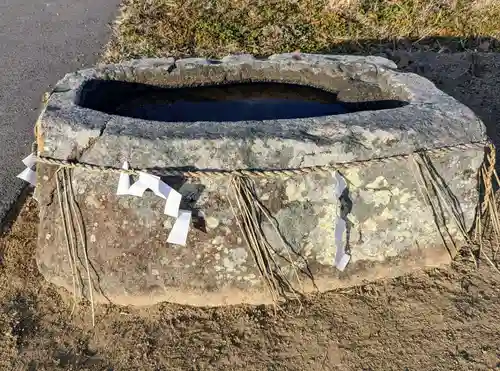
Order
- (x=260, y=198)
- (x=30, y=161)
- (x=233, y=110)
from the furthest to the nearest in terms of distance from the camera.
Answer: (x=233, y=110) → (x=30, y=161) → (x=260, y=198)

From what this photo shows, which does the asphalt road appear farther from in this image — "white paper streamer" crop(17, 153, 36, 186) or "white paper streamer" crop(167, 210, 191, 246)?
"white paper streamer" crop(167, 210, 191, 246)

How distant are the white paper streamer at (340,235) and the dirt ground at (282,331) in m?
0.19

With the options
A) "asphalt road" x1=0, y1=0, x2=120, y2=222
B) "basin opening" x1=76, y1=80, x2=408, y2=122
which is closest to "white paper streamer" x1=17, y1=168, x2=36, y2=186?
"basin opening" x1=76, y1=80, x2=408, y2=122

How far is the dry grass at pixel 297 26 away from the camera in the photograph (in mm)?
5309

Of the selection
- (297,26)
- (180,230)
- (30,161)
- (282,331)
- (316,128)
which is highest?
(316,128)

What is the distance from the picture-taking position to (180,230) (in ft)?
7.79

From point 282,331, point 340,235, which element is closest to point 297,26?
point 340,235

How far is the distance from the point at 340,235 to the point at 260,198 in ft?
1.44

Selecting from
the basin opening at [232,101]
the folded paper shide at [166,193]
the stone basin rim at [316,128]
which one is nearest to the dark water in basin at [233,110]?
the basin opening at [232,101]

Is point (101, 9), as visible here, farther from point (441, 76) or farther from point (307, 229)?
point (307, 229)

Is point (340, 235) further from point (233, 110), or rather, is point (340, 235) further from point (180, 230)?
point (233, 110)

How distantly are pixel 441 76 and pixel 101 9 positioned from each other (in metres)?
4.23

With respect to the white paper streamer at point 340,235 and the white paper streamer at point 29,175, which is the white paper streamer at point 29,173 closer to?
the white paper streamer at point 29,175

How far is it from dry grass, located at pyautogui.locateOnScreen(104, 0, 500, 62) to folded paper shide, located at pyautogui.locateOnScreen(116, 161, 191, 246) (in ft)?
10.1
